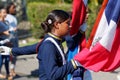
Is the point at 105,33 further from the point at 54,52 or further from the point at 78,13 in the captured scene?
the point at 78,13

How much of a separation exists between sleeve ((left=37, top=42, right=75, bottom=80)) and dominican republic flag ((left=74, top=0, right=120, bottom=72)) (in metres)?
0.15

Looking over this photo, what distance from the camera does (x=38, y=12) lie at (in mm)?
17312

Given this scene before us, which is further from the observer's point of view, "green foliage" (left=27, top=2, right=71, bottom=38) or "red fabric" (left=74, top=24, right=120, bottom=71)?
"green foliage" (left=27, top=2, right=71, bottom=38)

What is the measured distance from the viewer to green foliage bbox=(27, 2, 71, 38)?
56.0ft

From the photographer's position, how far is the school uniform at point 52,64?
4.40 meters

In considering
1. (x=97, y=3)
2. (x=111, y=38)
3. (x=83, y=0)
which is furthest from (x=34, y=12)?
(x=111, y=38)

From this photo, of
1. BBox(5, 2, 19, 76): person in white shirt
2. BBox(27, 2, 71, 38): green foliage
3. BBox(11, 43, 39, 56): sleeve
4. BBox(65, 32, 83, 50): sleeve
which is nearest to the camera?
BBox(11, 43, 39, 56): sleeve

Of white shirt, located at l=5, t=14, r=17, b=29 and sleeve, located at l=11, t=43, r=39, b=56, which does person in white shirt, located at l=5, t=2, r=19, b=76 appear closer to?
white shirt, located at l=5, t=14, r=17, b=29

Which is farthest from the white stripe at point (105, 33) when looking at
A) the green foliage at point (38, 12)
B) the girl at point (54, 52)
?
the green foliage at point (38, 12)

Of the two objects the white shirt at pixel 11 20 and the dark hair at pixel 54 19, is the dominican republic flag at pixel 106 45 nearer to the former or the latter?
the dark hair at pixel 54 19

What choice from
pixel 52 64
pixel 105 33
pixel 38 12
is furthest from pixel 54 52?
pixel 38 12

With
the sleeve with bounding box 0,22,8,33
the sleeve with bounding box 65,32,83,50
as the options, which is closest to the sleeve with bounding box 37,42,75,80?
the sleeve with bounding box 65,32,83,50

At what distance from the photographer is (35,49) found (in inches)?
204

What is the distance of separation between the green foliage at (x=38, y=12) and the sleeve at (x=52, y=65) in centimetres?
1227
